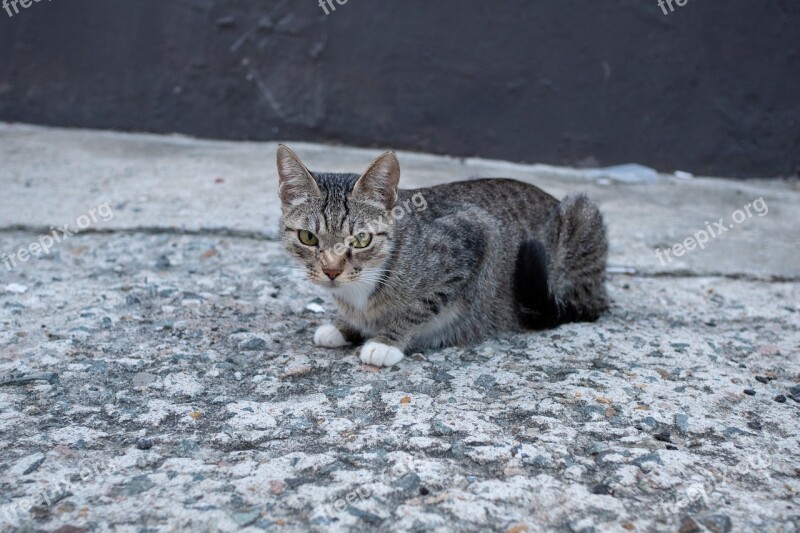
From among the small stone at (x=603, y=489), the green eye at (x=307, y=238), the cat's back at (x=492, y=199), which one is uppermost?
the cat's back at (x=492, y=199)

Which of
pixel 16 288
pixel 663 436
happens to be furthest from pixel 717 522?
pixel 16 288

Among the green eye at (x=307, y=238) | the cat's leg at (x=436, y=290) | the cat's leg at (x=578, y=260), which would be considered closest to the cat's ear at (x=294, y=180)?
the green eye at (x=307, y=238)

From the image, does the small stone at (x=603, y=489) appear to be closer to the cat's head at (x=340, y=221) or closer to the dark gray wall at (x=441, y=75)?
the cat's head at (x=340, y=221)

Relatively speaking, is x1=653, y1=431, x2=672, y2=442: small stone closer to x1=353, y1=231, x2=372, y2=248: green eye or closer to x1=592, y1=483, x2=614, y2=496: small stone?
x1=592, y1=483, x2=614, y2=496: small stone

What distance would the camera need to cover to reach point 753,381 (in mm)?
3109

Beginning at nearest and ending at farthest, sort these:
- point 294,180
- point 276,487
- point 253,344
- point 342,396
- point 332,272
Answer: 1. point 276,487
2. point 342,396
3. point 332,272
4. point 294,180
5. point 253,344

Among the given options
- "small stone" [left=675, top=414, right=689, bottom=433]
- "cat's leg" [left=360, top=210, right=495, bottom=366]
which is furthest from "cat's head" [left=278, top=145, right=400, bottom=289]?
"small stone" [left=675, top=414, right=689, bottom=433]

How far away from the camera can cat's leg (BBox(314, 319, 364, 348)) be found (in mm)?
3414

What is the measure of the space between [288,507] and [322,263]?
1153mm

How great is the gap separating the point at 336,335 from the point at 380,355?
12.5 inches

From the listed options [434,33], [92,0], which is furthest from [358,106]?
[92,0]

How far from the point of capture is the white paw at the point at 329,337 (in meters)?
3.41

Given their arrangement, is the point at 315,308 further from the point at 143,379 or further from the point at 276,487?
the point at 276,487

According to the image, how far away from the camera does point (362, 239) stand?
3172mm
